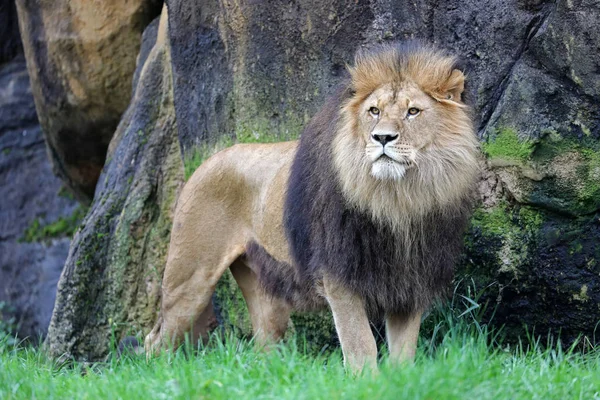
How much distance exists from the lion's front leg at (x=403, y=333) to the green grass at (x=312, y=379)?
49 centimetres

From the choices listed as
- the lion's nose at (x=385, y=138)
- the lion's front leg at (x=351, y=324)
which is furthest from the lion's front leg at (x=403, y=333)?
the lion's nose at (x=385, y=138)

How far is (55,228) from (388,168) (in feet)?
23.4

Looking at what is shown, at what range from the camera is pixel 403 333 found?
4793mm

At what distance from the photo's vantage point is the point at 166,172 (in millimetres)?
7387

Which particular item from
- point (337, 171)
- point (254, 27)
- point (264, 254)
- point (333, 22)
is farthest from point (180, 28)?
point (337, 171)

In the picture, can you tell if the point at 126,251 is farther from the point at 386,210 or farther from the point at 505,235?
the point at 386,210

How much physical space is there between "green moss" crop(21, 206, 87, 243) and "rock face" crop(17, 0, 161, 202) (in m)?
1.58

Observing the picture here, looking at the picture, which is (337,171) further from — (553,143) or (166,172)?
(166,172)

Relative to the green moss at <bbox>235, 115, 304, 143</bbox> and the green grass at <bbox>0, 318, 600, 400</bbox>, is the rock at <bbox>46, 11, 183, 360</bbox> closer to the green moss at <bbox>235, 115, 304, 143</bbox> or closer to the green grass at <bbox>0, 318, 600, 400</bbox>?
the green moss at <bbox>235, 115, 304, 143</bbox>

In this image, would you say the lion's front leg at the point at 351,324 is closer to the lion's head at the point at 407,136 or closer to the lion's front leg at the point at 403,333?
the lion's front leg at the point at 403,333

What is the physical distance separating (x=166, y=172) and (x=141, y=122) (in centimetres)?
53

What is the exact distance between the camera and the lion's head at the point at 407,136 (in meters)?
4.32

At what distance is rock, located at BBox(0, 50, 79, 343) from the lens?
34.7ft

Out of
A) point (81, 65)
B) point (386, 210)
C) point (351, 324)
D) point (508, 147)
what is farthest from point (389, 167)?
point (81, 65)
